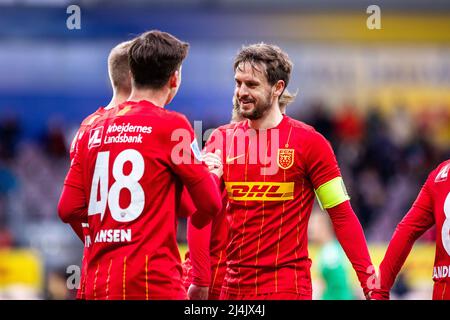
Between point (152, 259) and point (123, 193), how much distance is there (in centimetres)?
37

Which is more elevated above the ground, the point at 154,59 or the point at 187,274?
the point at 154,59

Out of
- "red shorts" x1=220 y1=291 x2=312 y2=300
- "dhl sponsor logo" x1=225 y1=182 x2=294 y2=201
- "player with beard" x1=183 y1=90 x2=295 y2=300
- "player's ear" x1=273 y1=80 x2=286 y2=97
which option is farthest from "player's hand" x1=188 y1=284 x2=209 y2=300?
"player's ear" x1=273 y1=80 x2=286 y2=97

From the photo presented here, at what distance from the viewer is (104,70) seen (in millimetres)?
18500

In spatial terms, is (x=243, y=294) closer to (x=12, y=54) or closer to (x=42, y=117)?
(x=42, y=117)

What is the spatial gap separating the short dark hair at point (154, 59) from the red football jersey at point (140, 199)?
0.52 ft

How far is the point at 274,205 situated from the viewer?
585 cm

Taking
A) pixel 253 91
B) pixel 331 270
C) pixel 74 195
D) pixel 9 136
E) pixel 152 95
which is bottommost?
pixel 331 270

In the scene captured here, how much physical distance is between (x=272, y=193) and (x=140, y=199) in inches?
47.9

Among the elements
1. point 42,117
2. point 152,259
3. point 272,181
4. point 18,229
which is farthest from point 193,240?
point 42,117

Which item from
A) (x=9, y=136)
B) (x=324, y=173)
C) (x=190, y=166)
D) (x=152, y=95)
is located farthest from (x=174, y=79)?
(x=9, y=136)

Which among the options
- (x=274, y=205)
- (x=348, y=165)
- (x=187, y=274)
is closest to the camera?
(x=274, y=205)
